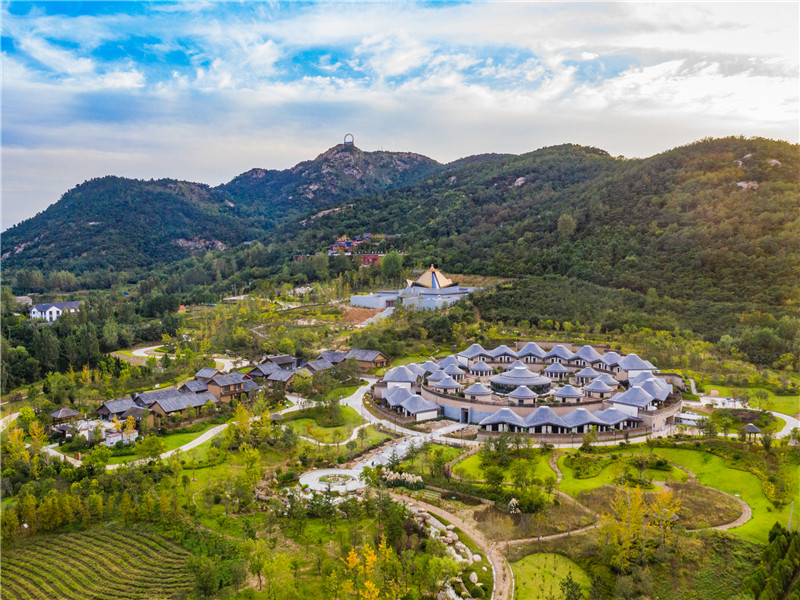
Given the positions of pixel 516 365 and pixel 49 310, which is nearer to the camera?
pixel 516 365

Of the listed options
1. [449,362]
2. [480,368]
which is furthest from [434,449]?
[480,368]

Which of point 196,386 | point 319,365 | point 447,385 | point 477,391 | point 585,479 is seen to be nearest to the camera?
point 585,479

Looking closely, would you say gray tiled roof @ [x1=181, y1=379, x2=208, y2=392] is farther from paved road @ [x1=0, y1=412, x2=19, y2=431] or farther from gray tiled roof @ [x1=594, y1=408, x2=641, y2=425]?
gray tiled roof @ [x1=594, y1=408, x2=641, y2=425]

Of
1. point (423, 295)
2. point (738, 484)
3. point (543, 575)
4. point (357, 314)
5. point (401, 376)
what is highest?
point (423, 295)

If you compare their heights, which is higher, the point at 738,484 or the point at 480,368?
the point at 480,368

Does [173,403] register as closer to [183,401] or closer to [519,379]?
[183,401]

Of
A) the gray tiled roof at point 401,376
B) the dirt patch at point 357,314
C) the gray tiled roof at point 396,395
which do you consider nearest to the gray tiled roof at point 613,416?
the gray tiled roof at point 396,395

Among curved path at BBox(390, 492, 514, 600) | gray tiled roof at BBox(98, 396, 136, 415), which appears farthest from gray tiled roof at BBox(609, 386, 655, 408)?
gray tiled roof at BBox(98, 396, 136, 415)

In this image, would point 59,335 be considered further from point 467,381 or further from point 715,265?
A: point 715,265
